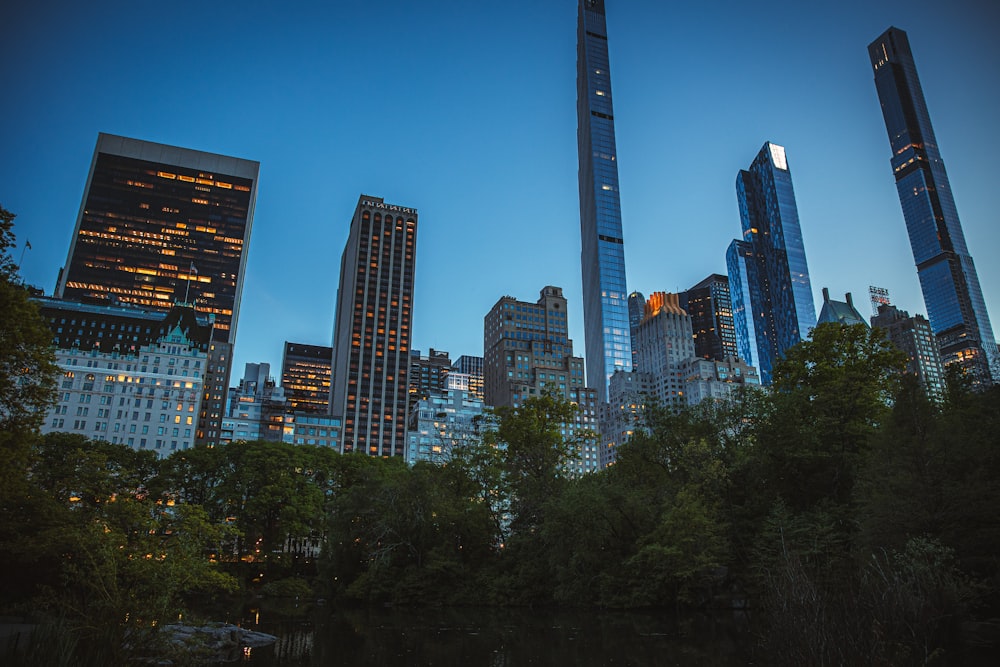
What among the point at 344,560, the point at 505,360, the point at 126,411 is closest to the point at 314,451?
the point at 344,560

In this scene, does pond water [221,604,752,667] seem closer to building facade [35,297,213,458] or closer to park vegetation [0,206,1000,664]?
park vegetation [0,206,1000,664]

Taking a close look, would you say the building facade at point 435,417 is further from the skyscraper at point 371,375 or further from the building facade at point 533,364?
the skyscraper at point 371,375

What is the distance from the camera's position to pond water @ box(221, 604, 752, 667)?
21.3 meters

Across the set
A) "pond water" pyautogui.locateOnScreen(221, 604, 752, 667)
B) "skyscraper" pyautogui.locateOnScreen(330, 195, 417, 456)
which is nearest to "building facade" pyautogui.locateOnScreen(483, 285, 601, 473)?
"skyscraper" pyautogui.locateOnScreen(330, 195, 417, 456)

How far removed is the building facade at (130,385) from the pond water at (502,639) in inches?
4015

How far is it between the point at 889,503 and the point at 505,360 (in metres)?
164

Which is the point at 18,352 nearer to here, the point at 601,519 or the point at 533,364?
the point at 601,519

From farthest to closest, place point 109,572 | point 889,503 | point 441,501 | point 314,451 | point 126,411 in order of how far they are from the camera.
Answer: point 126,411
point 314,451
point 441,501
point 889,503
point 109,572

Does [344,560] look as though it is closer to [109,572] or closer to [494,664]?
[494,664]

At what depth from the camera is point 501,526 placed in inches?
1937

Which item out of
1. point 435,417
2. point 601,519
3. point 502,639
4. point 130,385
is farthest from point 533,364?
point 502,639

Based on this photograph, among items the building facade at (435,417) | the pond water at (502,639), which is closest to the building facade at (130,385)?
the building facade at (435,417)

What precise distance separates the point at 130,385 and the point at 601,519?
12099 centimetres

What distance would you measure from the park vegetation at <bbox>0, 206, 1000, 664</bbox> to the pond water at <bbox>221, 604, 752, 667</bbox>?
2517 millimetres
